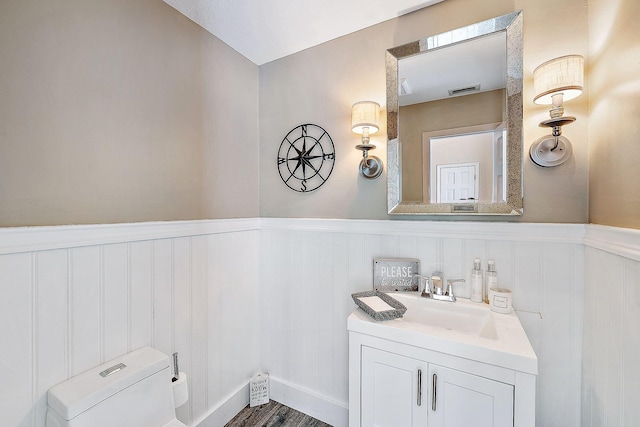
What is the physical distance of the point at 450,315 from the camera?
1.26 m

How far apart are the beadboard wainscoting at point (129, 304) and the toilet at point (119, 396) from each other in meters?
0.07

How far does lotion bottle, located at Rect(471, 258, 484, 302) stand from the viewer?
4.18ft

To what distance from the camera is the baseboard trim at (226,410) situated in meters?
1.52

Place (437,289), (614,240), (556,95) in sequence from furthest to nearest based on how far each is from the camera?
(437,289)
(556,95)
(614,240)

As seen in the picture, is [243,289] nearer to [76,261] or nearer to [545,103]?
[76,261]

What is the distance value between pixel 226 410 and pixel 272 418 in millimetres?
293

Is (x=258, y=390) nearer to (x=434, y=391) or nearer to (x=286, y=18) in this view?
(x=434, y=391)

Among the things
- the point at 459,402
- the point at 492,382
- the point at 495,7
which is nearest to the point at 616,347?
the point at 492,382

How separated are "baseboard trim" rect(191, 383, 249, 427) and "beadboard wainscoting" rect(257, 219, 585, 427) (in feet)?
0.71

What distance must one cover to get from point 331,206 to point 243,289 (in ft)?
2.65

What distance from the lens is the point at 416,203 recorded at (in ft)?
4.71

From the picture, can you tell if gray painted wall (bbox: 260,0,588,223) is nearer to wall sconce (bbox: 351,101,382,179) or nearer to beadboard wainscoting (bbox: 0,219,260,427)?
wall sconce (bbox: 351,101,382,179)

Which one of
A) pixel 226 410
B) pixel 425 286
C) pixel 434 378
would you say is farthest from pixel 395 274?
pixel 226 410

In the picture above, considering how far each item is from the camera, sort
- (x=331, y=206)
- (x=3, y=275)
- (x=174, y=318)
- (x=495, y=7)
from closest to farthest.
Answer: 1. (x=3, y=275)
2. (x=495, y=7)
3. (x=174, y=318)
4. (x=331, y=206)
